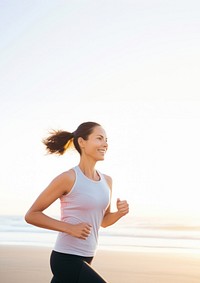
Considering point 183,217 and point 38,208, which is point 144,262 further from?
point 183,217

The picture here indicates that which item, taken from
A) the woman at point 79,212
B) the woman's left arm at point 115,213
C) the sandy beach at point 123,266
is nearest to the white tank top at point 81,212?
the woman at point 79,212

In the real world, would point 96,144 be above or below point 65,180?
above

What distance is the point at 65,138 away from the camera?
12.5 ft

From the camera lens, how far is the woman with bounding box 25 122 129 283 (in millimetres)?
3238

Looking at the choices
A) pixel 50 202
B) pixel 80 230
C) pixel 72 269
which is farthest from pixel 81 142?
pixel 72 269

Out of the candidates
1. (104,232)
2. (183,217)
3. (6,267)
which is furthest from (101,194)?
(183,217)

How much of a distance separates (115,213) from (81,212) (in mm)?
321

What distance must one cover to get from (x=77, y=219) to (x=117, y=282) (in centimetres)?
343

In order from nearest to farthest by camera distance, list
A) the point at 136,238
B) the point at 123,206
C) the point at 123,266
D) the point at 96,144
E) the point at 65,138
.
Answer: the point at 123,206
the point at 96,144
the point at 65,138
the point at 123,266
the point at 136,238

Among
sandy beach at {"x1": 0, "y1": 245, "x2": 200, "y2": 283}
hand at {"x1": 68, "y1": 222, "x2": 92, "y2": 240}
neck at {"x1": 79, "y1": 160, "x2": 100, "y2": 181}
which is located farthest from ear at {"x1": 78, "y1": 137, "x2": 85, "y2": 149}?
sandy beach at {"x1": 0, "y1": 245, "x2": 200, "y2": 283}

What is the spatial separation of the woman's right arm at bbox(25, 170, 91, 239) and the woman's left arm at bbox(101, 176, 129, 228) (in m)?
0.34

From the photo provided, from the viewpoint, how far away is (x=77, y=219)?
336 cm

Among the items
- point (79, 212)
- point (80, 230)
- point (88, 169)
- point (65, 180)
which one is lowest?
point (80, 230)

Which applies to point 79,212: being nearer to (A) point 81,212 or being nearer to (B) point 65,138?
(A) point 81,212
